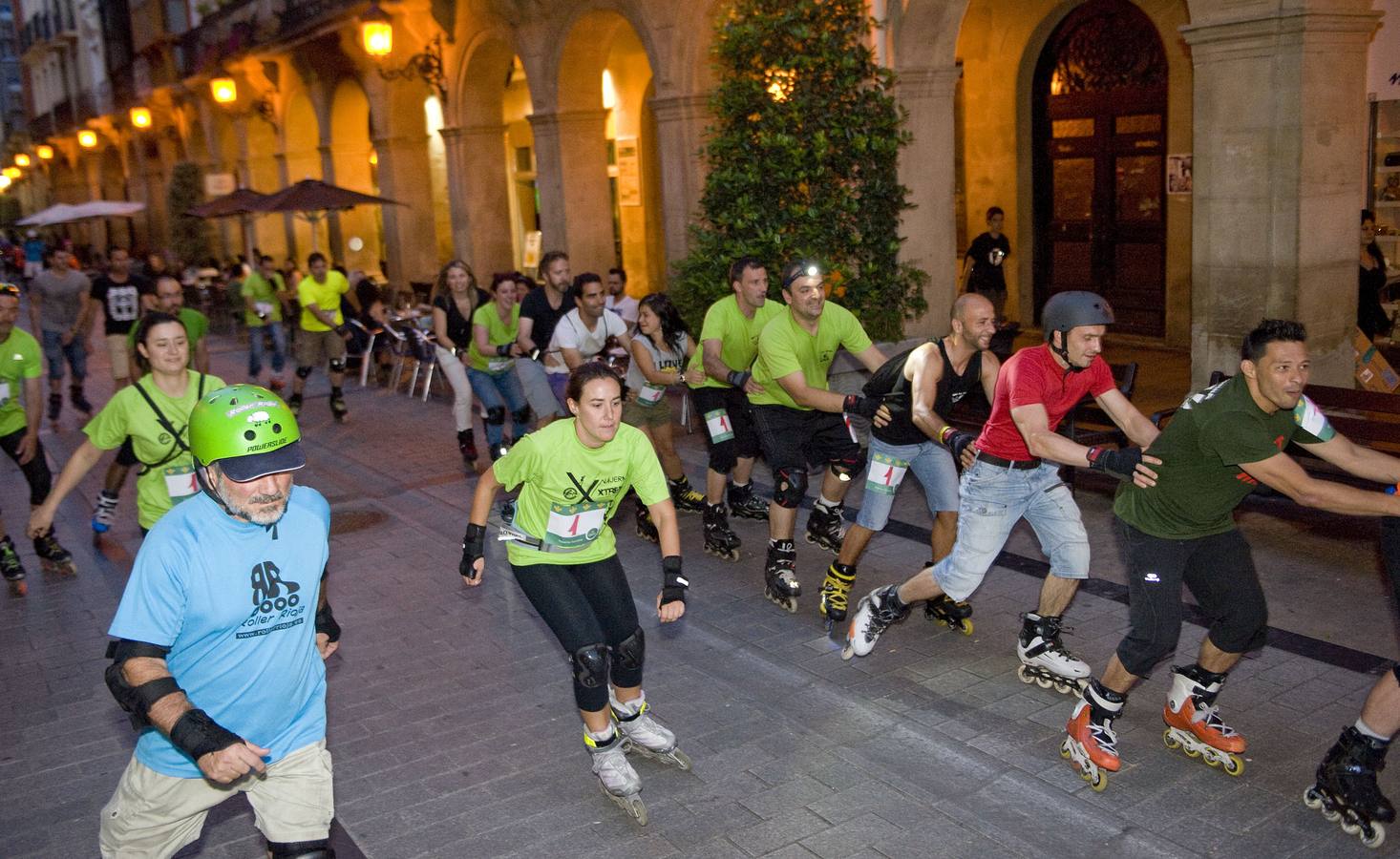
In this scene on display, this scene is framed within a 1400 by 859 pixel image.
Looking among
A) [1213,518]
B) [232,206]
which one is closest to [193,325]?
[1213,518]

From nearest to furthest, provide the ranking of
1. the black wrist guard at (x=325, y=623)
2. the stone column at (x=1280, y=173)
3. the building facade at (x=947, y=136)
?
the black wrist guard at (x=325, y=623) < the stone column at (x=1280, y=173) < the building facade at (x=947, y=136)

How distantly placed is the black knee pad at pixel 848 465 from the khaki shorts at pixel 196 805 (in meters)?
4.38

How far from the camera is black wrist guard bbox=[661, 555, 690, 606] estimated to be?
16.7 feet

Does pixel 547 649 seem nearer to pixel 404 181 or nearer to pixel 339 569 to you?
pixel 339 569

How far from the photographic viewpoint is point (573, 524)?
5211 mm

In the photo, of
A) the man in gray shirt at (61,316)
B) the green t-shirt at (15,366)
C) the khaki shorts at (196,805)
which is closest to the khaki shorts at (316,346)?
the man in gray shirt at (61,316)

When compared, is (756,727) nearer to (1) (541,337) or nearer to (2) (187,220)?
(1) (541,337)

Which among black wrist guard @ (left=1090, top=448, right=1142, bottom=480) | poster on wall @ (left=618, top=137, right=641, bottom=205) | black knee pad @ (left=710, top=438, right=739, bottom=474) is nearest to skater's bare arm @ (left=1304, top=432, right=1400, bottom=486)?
black wrist guard @ (left=1090, top=448, right=1142, bottom=480)

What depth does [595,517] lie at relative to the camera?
5.27m

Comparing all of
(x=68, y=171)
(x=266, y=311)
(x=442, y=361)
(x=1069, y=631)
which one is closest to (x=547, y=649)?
(x=1069, y=631)

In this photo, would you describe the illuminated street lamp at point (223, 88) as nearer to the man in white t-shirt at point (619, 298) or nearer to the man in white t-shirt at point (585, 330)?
the man in white t-shirt at point (619, 298)

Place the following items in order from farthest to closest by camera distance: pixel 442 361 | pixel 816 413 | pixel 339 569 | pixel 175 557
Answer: pixel 442 361 → pixel 339 569 → pixel 816 413 → pixel 175 557

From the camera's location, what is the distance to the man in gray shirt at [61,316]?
15.3m

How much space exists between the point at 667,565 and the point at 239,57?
25.6 meters
